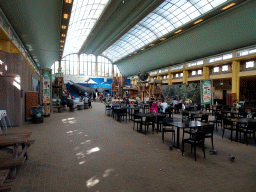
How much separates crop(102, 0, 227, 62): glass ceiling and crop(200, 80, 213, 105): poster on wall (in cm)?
776

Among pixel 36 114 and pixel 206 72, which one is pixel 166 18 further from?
pixel 36 114

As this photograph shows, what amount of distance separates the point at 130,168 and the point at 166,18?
23515 mm

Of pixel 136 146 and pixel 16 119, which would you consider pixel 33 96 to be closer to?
pixel 16 119

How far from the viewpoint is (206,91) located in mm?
15031

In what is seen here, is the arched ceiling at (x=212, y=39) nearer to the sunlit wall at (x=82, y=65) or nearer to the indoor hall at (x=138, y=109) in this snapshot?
the indoor hall at (x=138, y=109)

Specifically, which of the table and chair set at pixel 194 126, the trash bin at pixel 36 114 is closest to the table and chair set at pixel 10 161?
the table and chair set at pixel 194 126

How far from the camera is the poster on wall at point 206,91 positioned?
1484cm

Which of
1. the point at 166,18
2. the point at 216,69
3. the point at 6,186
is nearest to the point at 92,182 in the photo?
the point at 6,186

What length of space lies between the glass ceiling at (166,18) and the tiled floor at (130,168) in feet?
53.8

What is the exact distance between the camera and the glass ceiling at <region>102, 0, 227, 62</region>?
1807 centimetres

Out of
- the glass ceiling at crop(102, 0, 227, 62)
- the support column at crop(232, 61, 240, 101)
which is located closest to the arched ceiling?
the glass ceiling at crop(102, 0, 227, 62)

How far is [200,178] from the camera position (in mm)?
3521

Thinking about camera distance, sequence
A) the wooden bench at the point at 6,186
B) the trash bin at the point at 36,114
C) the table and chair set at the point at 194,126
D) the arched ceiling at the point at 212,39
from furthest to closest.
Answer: the arched ceiling at the point at 212,39 < the trash bin at the point at 36,114 < the table and chair set at the point at 194,126 < the wooden bench at the point at 6,186

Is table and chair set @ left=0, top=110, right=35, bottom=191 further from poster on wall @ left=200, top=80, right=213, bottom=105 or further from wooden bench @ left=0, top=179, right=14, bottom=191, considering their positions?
poster on wall @ left=200, top=80, right=213, bottom=105
